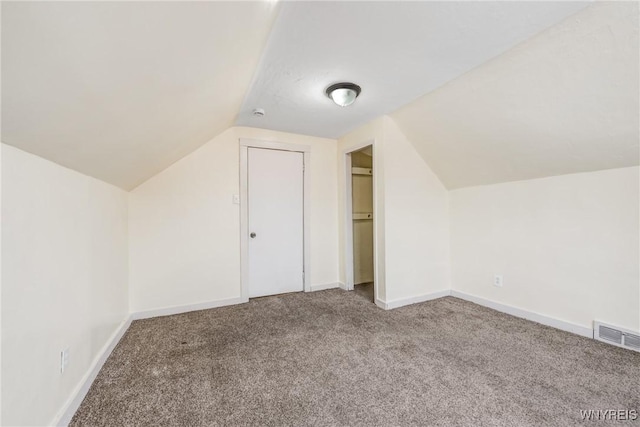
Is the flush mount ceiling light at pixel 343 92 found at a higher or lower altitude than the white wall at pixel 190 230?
higher

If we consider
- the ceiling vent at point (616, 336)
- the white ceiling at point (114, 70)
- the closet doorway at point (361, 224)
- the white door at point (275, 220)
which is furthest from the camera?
the closet doorway at point (361, 224)

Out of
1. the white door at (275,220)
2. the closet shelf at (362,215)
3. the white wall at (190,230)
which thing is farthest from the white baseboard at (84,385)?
the closet shelf at (362,215)

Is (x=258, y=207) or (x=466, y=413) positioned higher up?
(x=258, y=207)

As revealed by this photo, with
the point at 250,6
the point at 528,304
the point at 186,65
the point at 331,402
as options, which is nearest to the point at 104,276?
the point at 186,65

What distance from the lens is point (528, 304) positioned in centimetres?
271

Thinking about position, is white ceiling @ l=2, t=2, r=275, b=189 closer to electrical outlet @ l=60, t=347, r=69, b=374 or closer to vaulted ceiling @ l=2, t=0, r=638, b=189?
vaulted ceiling @ l=2, t=0, r=638, b=189

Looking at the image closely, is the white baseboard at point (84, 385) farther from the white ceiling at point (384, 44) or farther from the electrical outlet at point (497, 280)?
the electrical outlet at point (497, 280)

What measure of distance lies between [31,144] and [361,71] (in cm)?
200

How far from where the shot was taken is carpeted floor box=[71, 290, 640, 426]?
57.2 inches

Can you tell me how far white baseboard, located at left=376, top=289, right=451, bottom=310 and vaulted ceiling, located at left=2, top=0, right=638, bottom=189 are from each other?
160cm

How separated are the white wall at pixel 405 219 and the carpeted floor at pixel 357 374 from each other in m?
0.59

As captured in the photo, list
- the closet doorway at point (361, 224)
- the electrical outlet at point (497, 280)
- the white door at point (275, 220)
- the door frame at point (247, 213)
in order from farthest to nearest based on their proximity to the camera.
A: the closet doorway at point (361, 224), the white door at point (275, 220), the door frame at point (247, 213), the electrical outlet at point (497, 280)

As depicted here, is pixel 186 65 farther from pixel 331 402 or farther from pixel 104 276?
pixel 331 402

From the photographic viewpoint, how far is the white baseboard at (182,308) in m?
2.83
